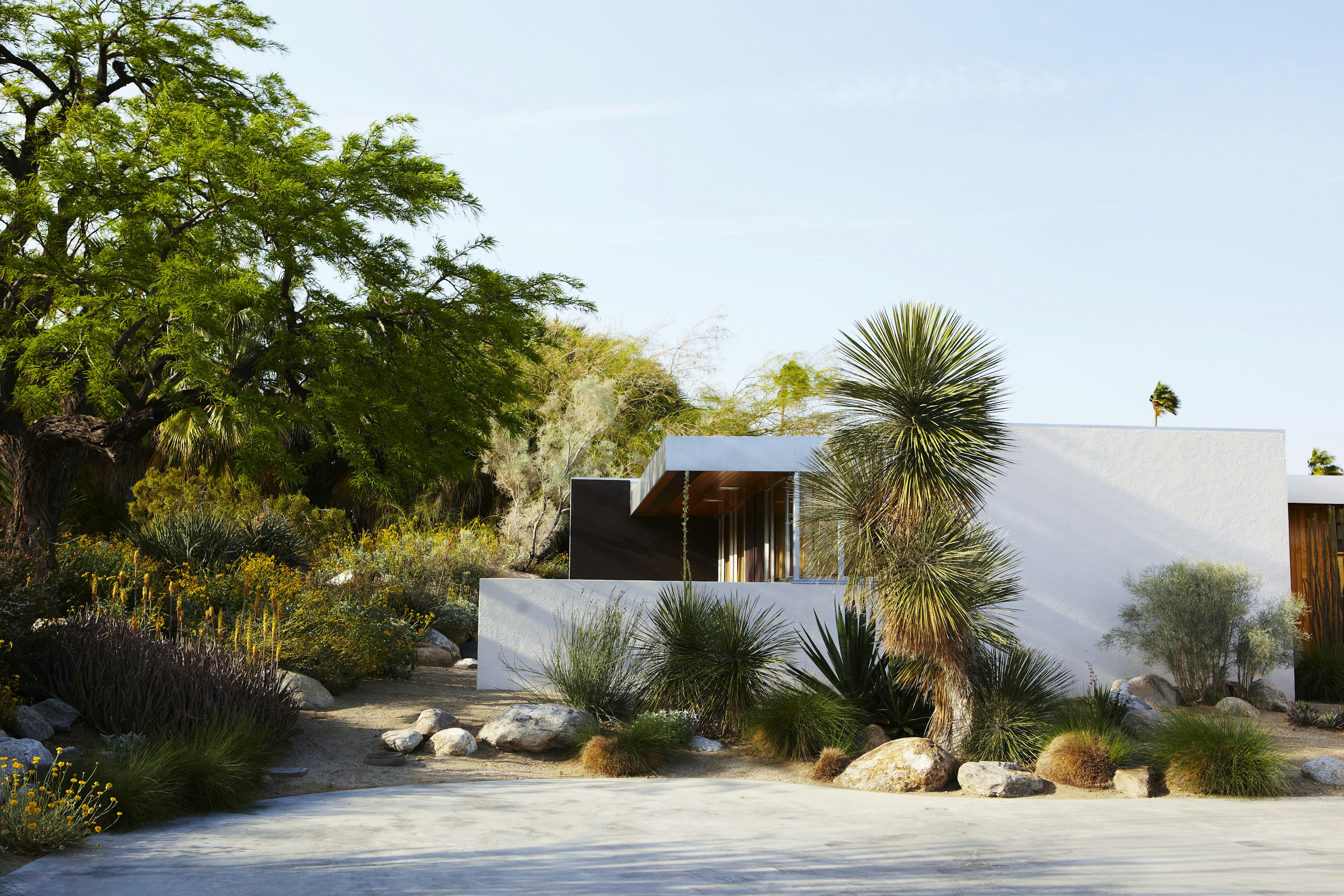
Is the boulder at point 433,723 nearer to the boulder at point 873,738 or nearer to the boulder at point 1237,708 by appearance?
the boulder at point 873,738

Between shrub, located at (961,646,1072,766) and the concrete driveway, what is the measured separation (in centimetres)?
122

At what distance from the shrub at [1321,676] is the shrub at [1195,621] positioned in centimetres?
232

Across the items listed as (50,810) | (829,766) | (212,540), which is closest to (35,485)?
(212,540)

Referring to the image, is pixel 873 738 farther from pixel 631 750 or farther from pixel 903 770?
pixel 631 750

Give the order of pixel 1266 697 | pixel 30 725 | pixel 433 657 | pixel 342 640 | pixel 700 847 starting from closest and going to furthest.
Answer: pixel 700 847 < pixel 30 725 < pixel 342 640 < pixel 1266 697 < pixel 433 657

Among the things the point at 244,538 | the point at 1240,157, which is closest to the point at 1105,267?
the point at 1240,157

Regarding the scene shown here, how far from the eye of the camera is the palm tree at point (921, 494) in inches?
350

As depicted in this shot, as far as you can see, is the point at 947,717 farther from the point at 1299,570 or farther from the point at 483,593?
the point at 1299,570

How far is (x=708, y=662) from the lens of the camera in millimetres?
9938

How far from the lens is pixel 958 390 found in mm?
9250

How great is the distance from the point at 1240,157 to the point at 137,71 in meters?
14.1

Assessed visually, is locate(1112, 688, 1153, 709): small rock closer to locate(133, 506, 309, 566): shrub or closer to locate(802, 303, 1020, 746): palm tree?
locate(802, 303, 1020, 746): palm tree

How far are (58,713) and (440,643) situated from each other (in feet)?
23.6

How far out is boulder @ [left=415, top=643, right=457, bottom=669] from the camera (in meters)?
13.9
